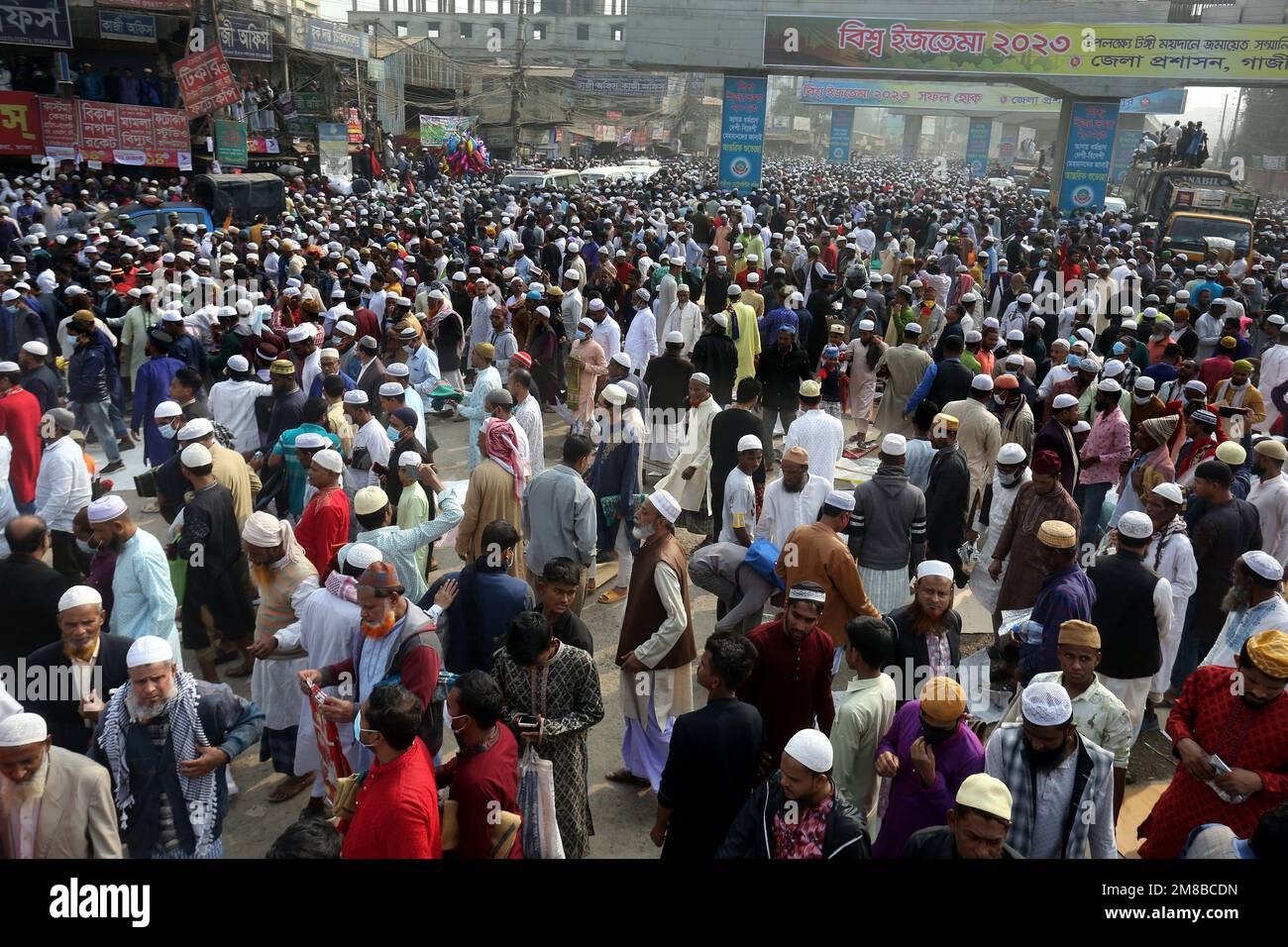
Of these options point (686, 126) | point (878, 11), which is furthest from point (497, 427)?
point (686, 126)

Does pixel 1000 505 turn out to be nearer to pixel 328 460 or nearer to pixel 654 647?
pixel 654 647

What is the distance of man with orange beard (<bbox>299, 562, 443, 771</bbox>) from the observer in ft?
12.6

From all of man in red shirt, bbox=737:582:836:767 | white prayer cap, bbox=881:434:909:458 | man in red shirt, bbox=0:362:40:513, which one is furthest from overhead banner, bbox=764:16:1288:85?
man in red shirt, bbox=737:582:836:767

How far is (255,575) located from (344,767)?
1.08m

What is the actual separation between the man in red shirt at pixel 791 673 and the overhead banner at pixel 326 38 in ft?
91.6

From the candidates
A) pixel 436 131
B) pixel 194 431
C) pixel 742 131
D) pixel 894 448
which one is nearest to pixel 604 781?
pixel 894 448

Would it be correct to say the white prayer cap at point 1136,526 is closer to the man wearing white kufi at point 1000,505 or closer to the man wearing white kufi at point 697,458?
the man wearing white kufi at point 1000,505

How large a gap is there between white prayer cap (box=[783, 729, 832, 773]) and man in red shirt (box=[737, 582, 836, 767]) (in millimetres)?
932

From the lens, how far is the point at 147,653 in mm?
3283

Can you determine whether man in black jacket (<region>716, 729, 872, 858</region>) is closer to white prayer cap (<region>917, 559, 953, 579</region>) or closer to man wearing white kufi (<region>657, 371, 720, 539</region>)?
white prayer cap (<region>917, 559, 953, 579</region>)

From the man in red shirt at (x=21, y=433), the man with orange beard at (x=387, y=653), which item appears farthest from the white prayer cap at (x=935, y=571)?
the man in red shirt at (x=21, y=433)

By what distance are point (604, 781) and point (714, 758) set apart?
1.70 m
